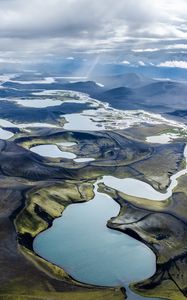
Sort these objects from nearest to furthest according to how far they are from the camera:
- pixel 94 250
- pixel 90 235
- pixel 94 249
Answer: pixel 94 250 → pixel 94 249 → pixel 90 235

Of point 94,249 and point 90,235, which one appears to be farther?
point 90,235

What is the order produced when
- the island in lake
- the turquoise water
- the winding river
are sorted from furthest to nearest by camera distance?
the turquoise water
the winding river
the island in lake

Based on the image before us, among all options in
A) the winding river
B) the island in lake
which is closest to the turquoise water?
the winding river

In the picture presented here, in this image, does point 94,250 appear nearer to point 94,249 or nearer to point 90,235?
point 94,249

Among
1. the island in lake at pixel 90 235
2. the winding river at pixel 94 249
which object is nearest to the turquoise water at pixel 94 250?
the winding river at pixel 94 249

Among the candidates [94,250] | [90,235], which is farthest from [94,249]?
[90,235]

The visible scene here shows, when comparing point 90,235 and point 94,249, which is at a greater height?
point 94,249

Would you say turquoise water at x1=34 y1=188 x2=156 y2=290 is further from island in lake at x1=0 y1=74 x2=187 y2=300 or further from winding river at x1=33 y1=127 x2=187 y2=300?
island in lake at x1=0 y1=74 x2=187 y2=300

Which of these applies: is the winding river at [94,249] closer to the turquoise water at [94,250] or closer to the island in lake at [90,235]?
the turquoise water at [94,250]

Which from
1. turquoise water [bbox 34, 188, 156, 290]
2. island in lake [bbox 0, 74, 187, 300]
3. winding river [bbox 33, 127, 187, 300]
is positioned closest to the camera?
island in lake [bbox 0, 74, 187, 300]
